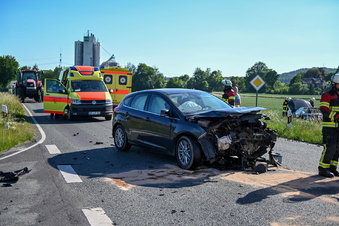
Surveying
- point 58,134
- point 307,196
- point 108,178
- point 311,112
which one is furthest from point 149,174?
point 311,112

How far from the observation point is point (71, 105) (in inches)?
709

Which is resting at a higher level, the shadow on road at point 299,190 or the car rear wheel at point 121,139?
Result: the car rear wheel at point 121,139

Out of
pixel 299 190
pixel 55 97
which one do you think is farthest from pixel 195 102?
pixel 55 97

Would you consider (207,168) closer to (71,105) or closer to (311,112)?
(71,105)

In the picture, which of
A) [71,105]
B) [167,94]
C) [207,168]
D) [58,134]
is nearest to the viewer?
[207,168]

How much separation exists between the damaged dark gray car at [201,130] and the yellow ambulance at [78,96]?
31.7 feet

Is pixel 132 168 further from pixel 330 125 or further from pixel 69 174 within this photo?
pixel 330 125

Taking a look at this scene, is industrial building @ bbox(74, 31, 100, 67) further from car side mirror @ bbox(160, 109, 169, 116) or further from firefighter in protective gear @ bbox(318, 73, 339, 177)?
firefighter in protective gear @ bbox(318, 73, 339, 177)

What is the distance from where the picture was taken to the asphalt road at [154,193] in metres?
4.79

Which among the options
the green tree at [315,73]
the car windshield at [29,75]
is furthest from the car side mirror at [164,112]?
the green tree at [315,73]

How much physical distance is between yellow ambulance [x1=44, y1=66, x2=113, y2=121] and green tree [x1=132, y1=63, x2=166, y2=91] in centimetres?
4421

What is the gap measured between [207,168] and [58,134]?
7.40 meters

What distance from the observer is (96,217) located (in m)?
4.82

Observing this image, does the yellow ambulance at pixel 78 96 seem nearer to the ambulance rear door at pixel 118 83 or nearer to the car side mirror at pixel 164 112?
the ambulance rear door at pixel 118 83
